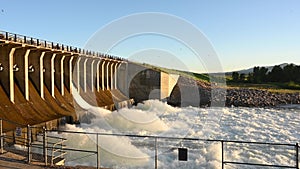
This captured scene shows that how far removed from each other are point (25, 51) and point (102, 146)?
420 inches

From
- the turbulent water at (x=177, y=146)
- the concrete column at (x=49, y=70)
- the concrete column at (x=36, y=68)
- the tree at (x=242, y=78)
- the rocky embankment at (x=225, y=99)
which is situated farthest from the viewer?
the tree at (x=242, y=78)

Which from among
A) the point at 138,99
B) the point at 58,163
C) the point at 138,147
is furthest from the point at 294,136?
the point at 138,99

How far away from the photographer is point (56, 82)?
25.2 m

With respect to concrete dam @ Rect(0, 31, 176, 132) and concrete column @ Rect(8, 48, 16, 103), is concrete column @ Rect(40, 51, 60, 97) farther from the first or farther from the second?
concrete column @ Rect(8, 48, 16, 103)

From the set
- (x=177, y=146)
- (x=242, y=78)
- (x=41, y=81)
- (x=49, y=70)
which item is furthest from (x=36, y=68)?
(x=242, y=78)

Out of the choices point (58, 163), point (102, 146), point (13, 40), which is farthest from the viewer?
point (13, 40)

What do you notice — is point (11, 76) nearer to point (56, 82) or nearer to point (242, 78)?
point (56, 82)

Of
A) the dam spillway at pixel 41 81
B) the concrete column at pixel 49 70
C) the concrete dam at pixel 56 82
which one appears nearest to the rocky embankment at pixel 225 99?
the concrete dam at pixel 56 82

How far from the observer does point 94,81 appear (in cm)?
3397

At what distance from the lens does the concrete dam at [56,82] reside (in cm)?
1742

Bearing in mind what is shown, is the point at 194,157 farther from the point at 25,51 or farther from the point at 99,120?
the point at 25,51

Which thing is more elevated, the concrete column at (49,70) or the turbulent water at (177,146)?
the concrete column at (49,70)

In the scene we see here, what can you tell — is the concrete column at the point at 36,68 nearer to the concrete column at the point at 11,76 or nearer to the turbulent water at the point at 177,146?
the concrete column at the point at 11,76

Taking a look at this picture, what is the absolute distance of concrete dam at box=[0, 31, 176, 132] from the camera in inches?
686
